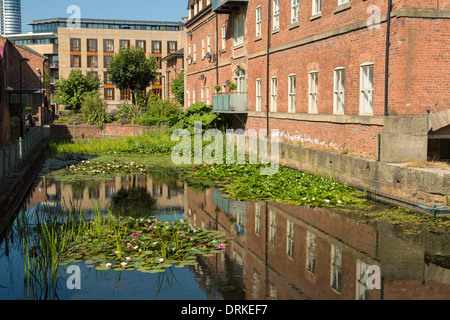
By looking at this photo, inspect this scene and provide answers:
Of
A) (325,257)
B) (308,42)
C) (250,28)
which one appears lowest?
(325,257)

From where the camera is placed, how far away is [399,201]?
12102 mm

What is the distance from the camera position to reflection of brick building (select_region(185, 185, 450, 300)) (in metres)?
6.30

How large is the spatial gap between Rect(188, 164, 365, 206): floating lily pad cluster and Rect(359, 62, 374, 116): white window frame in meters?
2.48

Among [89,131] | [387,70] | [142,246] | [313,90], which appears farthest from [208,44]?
[142,246]

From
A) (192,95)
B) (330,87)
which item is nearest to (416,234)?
(330,87)

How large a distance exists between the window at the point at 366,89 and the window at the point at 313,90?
356cm

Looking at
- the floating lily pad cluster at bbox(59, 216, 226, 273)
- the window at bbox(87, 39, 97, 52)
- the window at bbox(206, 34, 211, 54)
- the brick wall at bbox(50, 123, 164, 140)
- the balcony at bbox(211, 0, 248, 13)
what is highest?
the window at bbox(87, 39, 97, 52)

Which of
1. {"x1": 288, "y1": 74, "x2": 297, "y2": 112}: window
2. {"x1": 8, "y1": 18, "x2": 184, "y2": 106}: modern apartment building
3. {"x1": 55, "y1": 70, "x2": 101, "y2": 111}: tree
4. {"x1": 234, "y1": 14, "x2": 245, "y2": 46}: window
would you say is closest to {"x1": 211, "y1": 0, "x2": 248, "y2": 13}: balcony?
{"x1": 234, "y1": 14, "x2": 245, "y2": 46}: window

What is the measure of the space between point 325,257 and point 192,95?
33.5m

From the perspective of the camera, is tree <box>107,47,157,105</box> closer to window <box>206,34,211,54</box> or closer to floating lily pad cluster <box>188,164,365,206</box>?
window <box>206,34,211,54</box>

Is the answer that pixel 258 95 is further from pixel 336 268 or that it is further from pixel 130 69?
pixel 130 69

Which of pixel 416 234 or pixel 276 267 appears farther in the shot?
pixel 416 234

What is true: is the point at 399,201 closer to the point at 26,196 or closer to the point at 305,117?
the point at 305,117

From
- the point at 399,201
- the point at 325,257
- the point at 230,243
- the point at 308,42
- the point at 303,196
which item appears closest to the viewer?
the point at 325,257
